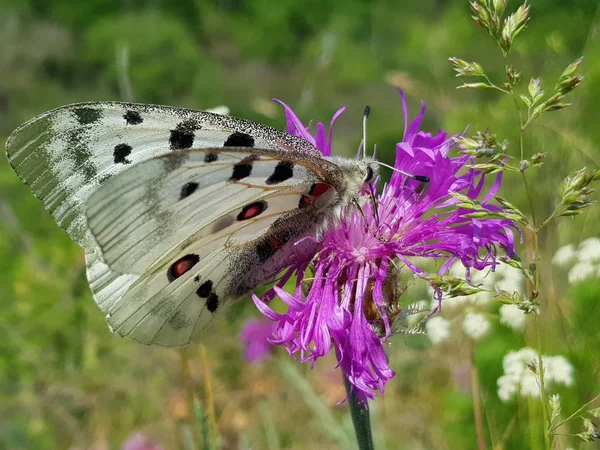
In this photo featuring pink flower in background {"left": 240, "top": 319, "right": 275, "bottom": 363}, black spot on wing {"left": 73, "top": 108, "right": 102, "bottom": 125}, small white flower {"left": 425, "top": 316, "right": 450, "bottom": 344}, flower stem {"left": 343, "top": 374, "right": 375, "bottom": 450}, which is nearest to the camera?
flower stem {"left": 343, "top": 374, "right": 375, "bottom": 450}

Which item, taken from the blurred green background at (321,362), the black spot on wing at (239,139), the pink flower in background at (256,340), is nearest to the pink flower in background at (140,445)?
the blurred green background at (321,362)

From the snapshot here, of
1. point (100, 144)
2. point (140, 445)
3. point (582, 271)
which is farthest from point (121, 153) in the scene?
point (140, 445)

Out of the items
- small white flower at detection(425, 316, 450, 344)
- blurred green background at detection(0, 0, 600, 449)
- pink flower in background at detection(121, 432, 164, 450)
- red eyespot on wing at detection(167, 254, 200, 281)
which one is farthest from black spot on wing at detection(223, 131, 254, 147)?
pink flower in background at detection(121, 432, 164, 450)

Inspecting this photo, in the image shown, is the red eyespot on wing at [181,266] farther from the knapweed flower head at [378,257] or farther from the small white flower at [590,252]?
the small white flower at [590,252]

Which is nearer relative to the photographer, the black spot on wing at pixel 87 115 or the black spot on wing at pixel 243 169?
the black spot on wing at pixel 243 169

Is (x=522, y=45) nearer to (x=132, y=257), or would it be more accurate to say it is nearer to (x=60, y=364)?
(x=132, y=257)

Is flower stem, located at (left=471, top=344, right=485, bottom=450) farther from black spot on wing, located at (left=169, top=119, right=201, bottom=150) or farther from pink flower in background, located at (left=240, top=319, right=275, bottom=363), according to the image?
pink flower in background, located at (left=240, top=319, right=275, bottom=363)

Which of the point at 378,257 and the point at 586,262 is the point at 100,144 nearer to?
the point at 378,257
